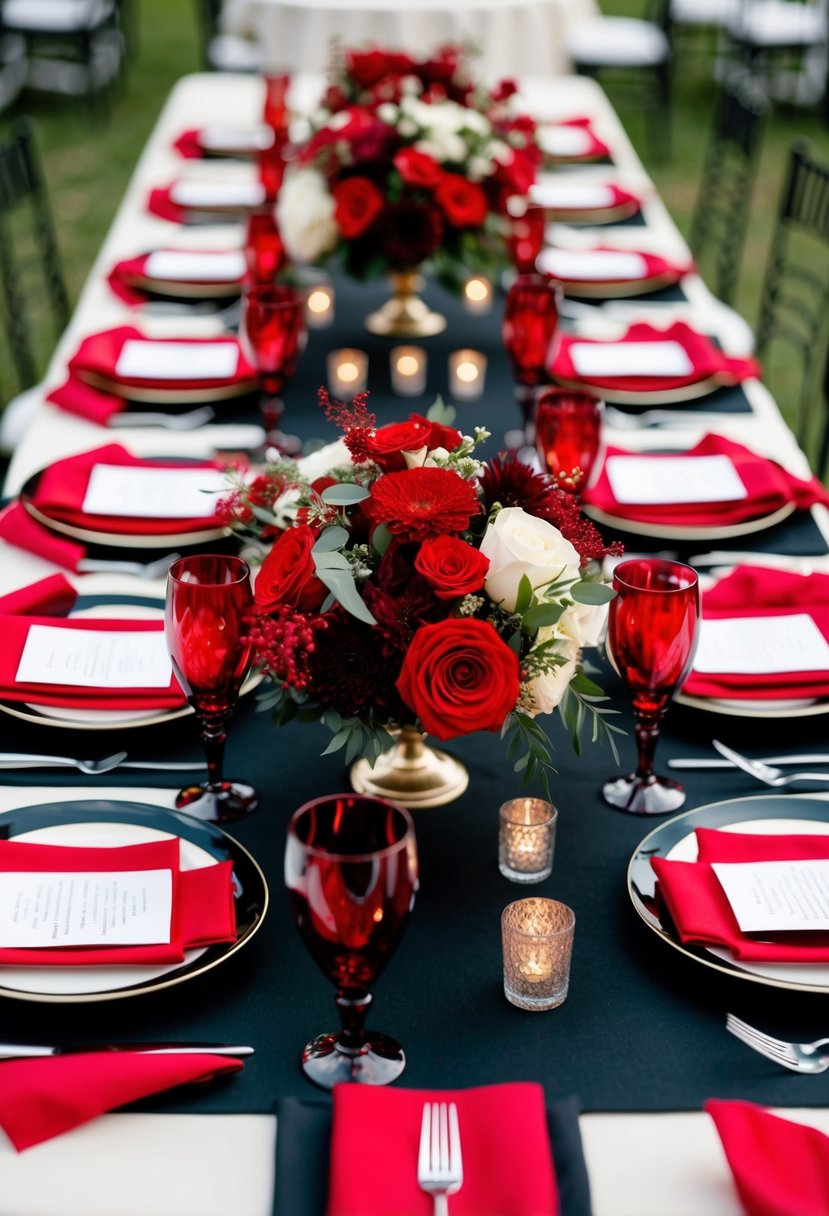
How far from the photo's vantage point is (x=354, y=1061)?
1103mm

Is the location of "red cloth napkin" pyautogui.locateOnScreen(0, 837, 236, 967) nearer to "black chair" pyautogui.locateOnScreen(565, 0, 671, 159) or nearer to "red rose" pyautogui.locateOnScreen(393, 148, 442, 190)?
"red rose" pyautogui.locateOnScreen(393, 148, 442, 190)

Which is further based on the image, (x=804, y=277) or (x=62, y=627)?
(x=804, y=277)

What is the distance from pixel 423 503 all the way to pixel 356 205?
4.53 feet

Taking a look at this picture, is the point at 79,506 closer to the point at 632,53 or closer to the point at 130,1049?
the point at 130,1049

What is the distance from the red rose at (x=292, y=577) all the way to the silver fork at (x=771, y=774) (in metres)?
0.51

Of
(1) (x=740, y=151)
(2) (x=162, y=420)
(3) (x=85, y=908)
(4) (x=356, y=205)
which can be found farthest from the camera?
(1) (x=740, y=151)

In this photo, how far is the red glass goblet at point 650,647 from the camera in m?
1.34

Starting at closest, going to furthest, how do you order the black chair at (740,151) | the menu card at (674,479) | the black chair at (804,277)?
the menu card at (674,479) < the black chair at (804,277) < the black chair at (740,151)

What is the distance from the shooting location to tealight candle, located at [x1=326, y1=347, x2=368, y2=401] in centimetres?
238

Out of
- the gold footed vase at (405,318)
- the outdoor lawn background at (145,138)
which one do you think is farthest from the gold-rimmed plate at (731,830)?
the outdoor lawn background at (145,138)

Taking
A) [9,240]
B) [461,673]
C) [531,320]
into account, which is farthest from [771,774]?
[9,240]

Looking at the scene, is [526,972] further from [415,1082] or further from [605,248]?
[605,248]

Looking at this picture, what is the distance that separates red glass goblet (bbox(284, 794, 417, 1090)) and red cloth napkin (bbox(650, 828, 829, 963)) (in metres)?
0.28

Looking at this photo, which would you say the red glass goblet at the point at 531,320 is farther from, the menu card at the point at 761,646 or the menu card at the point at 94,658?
the menu card at the point at 94,658
